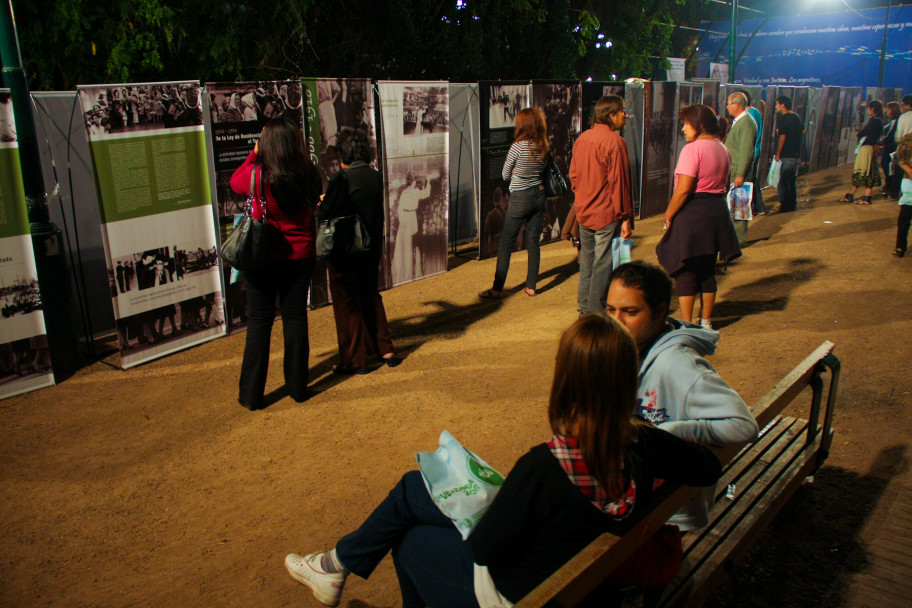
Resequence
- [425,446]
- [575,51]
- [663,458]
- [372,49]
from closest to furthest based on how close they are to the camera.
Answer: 1. [663,458]
2. [425,446]
3. [372,49]
4. [575,51]

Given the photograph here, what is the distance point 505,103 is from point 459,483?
25.1 ft

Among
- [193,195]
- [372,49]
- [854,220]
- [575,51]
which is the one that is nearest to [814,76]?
→ [575,51]

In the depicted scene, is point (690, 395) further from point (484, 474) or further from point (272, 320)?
point (272, 320)

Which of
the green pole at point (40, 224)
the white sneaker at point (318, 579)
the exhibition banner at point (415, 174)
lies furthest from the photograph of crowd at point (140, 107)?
the white sneaker at point (318, 579)

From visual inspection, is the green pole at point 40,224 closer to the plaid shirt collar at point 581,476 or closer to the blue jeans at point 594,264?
the blue jeans at point 594,264

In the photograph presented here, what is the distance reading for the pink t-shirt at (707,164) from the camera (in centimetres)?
585

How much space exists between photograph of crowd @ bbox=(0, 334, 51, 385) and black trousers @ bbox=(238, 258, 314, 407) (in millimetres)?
1751

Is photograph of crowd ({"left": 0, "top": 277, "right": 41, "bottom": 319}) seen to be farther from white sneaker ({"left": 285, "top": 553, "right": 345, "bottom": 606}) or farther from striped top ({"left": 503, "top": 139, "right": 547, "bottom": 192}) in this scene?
striped top ({"left": 503, "top": 139, "right": 547, "bottom": 192})

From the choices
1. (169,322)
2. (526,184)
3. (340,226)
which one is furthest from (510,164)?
(169,322)

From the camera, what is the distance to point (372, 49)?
1316cm

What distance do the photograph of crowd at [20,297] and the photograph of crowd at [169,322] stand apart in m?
0.63

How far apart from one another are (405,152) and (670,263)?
11.3ft

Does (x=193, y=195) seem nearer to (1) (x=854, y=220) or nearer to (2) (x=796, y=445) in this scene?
(2) (x=796, y=445)

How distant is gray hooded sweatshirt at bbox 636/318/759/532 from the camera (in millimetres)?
2340
